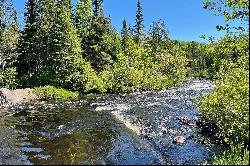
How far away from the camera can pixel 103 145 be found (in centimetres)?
2094

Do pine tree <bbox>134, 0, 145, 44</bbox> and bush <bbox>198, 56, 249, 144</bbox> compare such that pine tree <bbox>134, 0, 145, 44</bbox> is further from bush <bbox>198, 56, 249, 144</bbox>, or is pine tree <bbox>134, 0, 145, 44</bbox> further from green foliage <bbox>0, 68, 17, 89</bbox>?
bush <bbox>198, 56, 249, 144</bbox>

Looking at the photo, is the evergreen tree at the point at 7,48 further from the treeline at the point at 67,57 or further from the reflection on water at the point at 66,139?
the reflection on water at the point at 66,139

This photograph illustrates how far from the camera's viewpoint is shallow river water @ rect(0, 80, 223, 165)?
1839 centimetres

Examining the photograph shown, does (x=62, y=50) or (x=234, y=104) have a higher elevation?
(x=62, y=50)

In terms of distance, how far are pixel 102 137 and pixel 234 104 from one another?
27.4ft

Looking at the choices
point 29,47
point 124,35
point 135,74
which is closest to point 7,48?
point 29,47

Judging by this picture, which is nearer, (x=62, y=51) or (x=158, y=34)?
(x=62, y=51)

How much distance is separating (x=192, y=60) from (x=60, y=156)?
139 m

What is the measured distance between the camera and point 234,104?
18.7 m

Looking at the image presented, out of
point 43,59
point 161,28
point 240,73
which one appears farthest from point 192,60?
point 240,73

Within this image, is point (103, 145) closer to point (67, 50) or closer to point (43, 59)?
point (67, 50)

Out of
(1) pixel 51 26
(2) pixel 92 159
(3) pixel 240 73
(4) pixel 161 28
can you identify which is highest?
(4) pixel 161 28

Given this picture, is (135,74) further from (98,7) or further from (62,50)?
(98,7)

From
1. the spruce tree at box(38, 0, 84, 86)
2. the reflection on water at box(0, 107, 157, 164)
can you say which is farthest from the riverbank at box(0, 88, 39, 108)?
the reflection on water at box(0, 107, 157, 164)
